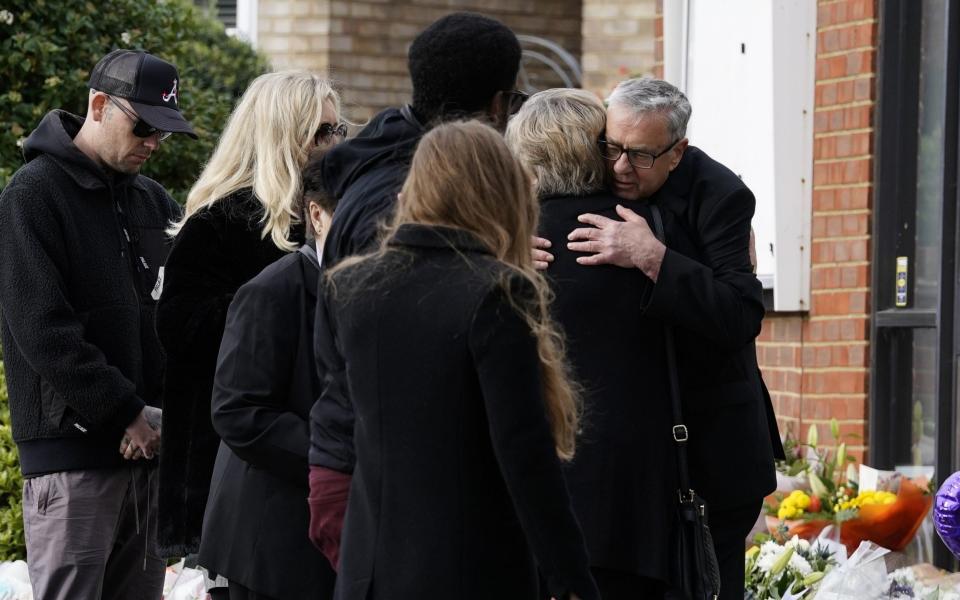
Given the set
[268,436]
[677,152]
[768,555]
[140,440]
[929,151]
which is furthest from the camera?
[929,151]

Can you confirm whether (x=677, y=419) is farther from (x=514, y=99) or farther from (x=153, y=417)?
(x=153, y=417)

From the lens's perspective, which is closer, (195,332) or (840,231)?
(195,332)

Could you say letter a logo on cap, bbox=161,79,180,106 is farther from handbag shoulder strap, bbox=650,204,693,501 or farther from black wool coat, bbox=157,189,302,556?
handbag shoulder strap, bbox=650,204,693,501

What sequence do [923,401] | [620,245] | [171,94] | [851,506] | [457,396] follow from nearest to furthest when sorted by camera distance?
[457,396], [620,245], [171,94], [851,506], [923,401]

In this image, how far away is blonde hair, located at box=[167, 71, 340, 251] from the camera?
3.81 metres

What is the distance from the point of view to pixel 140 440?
14.2ft

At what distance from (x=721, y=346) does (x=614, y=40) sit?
7613mm

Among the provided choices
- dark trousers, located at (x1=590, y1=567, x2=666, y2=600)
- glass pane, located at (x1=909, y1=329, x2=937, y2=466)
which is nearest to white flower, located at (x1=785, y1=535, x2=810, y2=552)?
glass pane, located at (x1=909, y1=329, x2=937, y2=466)

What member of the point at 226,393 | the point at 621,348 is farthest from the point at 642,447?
the point at 226,393

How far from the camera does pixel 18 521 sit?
19.0 ft

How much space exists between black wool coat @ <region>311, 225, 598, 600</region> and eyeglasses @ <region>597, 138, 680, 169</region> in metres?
0.87

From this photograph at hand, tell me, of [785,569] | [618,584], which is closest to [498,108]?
[618,584]

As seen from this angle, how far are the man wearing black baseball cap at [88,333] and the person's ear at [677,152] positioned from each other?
5.17ft

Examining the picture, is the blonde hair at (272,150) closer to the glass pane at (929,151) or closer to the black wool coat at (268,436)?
the black wool coat at (268,436)
